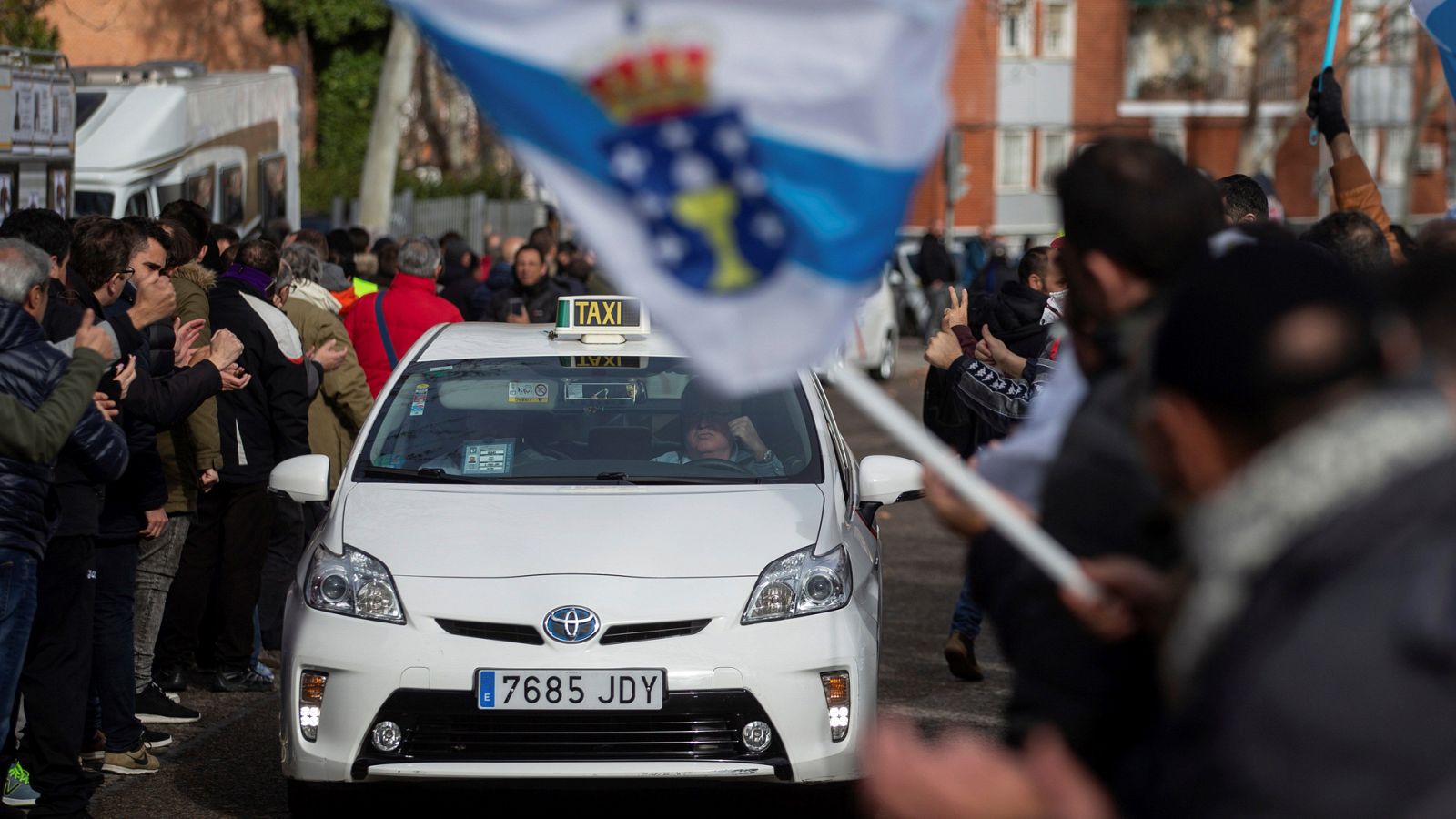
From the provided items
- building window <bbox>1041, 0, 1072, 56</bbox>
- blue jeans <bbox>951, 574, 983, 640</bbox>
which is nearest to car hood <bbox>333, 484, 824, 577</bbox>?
blue jeans <bbox>951, 574, 983, 640</bbox>

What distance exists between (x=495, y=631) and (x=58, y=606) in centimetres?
136

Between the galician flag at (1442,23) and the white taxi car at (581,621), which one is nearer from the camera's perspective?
the white taxi car at (581,621)

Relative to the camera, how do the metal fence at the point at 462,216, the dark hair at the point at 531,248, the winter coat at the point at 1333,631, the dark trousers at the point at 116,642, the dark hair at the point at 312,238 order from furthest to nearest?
the metal fence at the point at 462,216 < the dark hair at the point at 531,248 < the dark hair at the point at 312,238 < the dark trousers at the point at 116,642 < the winter coat at the point at 1333,631

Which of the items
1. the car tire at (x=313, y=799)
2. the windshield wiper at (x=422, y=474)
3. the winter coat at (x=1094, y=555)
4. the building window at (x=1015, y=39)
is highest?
the building window at (x=1015, y=39)

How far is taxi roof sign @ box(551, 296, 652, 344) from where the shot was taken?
729 centimetres

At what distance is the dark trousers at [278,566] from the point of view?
9102 mm

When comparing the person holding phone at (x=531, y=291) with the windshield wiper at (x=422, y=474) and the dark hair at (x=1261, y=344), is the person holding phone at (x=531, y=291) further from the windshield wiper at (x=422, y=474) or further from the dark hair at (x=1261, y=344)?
the dark hair at (x=1261, y=344)

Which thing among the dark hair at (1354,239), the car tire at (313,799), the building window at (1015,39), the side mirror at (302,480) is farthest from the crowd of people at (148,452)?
the building window at (1015,39)

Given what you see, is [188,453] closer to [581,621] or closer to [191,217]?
[191,217]

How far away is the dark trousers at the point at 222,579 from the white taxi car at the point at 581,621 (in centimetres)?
206

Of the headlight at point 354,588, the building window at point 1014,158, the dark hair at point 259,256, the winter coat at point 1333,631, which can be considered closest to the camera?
the winter coat at point 1333,631

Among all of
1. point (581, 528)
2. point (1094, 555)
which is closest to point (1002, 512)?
point (1094, 555)

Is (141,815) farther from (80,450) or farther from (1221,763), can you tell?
(1221,763)

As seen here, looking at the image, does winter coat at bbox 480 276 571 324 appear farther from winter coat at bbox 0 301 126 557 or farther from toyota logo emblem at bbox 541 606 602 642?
winter coat at bbox 0 301 126 557
